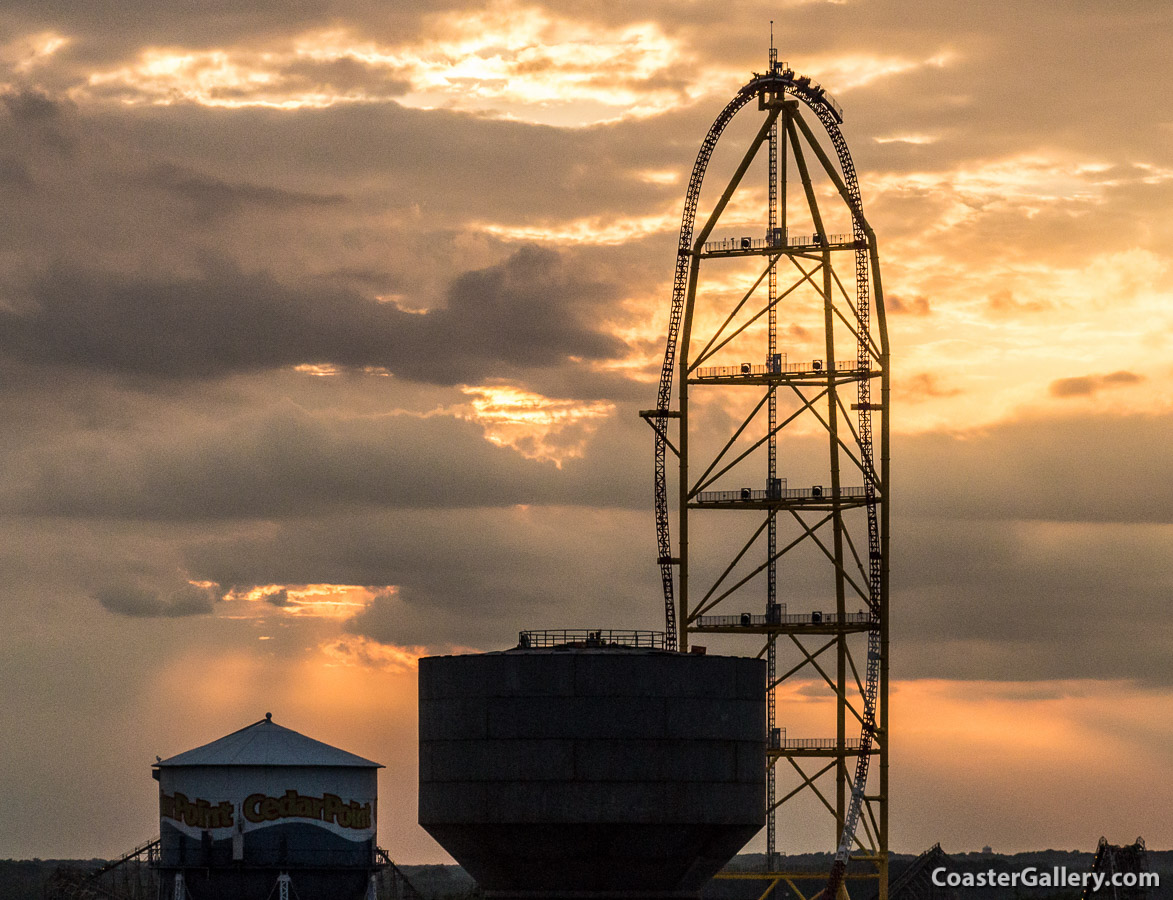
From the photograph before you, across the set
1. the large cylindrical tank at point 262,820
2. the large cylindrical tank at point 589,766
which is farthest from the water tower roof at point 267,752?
the large cylindrical tank at point 589,766

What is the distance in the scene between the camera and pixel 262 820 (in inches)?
4390

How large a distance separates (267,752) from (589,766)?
139 ft

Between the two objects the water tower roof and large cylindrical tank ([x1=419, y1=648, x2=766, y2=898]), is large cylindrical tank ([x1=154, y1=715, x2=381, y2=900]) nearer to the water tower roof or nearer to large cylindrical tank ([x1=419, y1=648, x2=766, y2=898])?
the water tower roof

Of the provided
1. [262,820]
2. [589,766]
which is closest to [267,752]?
[262,820]

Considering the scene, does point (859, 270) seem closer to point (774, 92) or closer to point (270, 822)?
point (774, 92)

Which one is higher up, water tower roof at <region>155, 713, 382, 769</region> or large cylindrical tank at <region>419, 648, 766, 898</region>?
water tower roof at <region>155, 713, 382, 769</region>

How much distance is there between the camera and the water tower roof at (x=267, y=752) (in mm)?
112500

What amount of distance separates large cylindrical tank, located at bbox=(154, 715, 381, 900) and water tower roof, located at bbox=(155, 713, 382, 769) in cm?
6

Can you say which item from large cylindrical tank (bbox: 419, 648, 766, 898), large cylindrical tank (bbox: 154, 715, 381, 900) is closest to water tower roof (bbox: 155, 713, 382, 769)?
large cylindrical tank (bbox: 154, 715, 381, 900)

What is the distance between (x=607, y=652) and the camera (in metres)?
77.4

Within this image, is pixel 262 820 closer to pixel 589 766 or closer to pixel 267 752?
pixel 267 752

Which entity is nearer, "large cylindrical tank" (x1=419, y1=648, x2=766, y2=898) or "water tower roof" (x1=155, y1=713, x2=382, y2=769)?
"large cylindrical tank" (x1=419, y1=648, x2=766, y2=898)

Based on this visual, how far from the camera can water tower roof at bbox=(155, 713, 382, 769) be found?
112500 mm

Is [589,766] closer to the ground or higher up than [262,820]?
closer to the ground
